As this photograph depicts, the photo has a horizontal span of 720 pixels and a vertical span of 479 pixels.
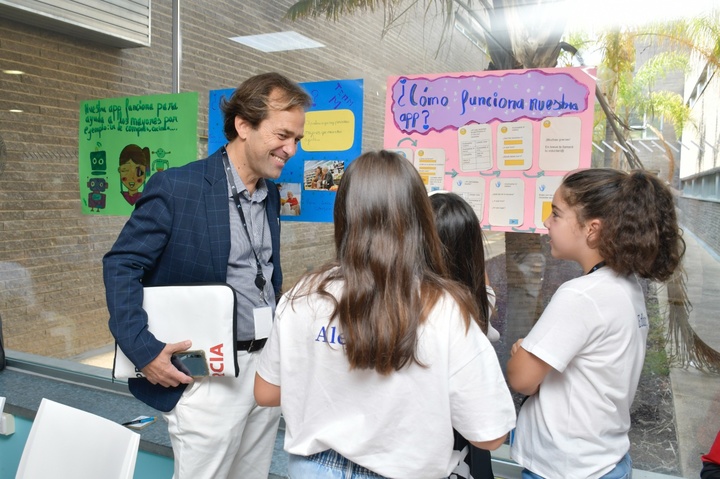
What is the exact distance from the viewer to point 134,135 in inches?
115

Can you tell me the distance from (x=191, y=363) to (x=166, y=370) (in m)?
0.07

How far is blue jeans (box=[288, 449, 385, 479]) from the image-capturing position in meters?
1.10

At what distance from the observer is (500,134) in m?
2.11

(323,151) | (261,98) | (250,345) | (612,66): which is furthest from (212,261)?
(612,66)

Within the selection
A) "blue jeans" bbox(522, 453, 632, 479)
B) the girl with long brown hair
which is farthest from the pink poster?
the girl with long brown hair

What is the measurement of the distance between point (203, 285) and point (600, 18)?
5.60 feet

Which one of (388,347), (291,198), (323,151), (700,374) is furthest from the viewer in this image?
(291,198)

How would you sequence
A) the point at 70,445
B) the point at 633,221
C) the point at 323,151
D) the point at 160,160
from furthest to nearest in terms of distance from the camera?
1. the point at 160,160
2. the point at 323,151
3. the point at 70,445
4. the point at 633,221

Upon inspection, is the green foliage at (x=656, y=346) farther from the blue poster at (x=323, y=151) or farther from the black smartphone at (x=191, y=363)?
the black smartphone at (x=191, y=363)

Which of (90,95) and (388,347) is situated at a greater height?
(90,95)

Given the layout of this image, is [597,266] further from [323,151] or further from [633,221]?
[323,151]

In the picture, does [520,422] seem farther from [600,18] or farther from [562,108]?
[600,18]

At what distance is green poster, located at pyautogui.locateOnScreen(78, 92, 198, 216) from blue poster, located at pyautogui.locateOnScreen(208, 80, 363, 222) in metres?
0.49

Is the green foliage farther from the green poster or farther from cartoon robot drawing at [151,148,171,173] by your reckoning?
cartoon robot drawing at [151,148,171,173]
